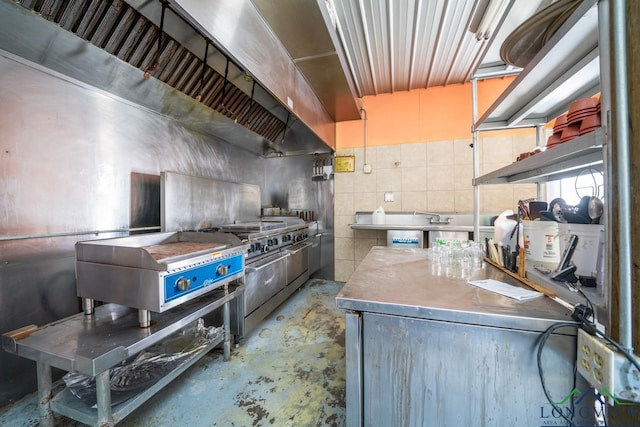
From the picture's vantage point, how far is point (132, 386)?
1360 millimetres

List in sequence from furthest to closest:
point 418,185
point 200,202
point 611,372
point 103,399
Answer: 1. point 418,185
2. point 200,202
3. point 103,399
4. point 611,372

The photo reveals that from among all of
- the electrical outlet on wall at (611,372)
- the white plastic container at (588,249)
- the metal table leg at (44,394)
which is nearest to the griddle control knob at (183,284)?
the metal table leg at (44,394)

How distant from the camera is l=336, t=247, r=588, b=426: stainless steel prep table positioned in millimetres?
772

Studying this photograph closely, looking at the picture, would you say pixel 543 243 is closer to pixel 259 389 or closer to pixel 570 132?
pixel 570 132

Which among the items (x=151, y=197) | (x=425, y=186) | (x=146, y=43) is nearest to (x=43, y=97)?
(x=146, y=43)

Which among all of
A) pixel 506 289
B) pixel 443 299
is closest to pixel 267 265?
pixel 443 299

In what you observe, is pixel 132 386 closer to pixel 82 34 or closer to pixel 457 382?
Result: pixel 457 382

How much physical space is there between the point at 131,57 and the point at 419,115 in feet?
10.9

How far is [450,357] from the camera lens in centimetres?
Answer: 84

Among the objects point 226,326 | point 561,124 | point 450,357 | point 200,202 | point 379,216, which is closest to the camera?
point 450,357

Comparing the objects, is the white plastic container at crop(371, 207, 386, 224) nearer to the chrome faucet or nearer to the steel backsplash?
the chrome faucet

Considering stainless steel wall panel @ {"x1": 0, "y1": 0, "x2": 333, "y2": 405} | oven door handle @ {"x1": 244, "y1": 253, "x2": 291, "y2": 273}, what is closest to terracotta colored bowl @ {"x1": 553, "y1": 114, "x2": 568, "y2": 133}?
oven door handle @ {"x1": 244, "y1": 253, "x2": 291, "y2": 273}

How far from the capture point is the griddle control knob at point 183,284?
136 cm

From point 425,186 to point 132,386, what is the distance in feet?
11.7
